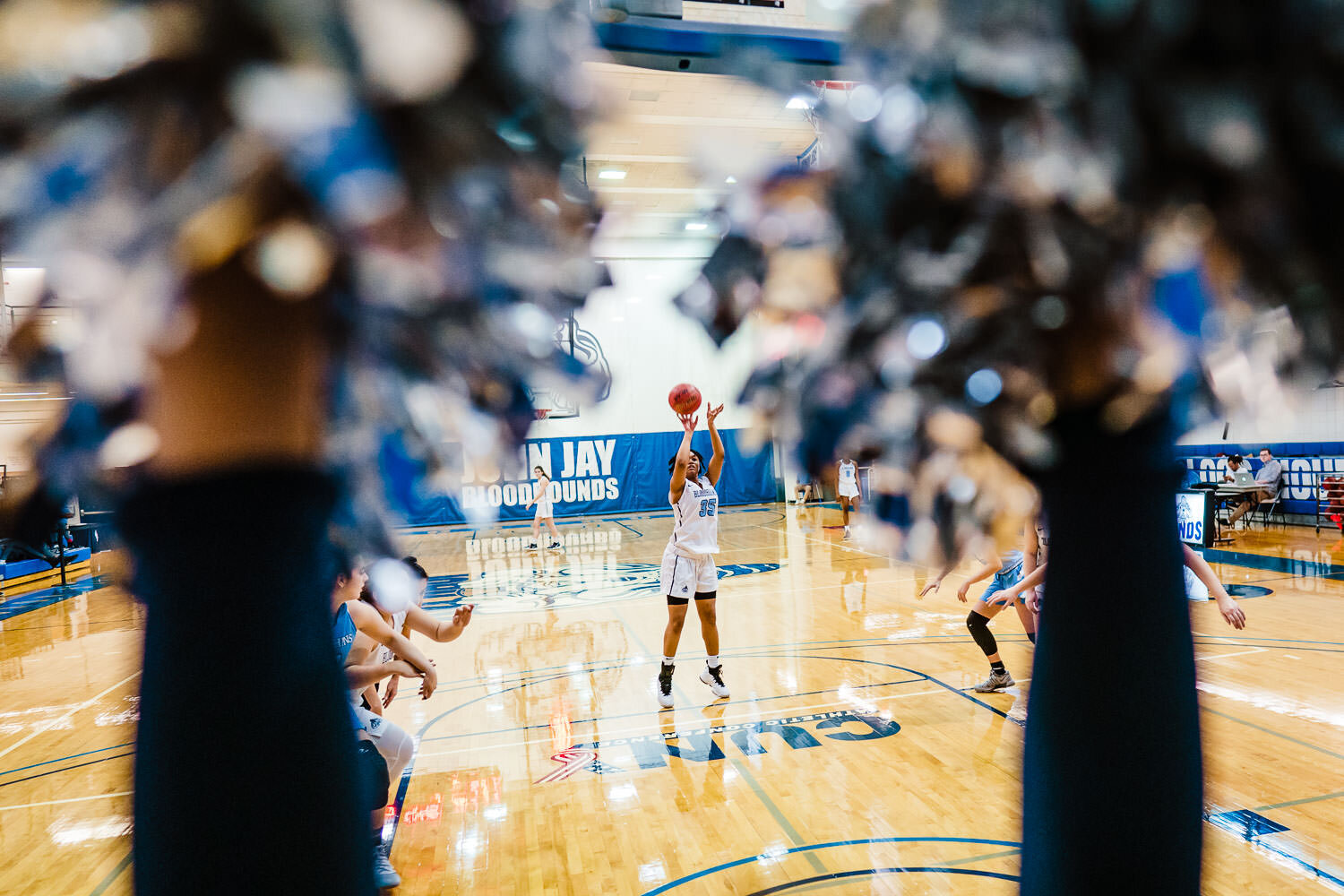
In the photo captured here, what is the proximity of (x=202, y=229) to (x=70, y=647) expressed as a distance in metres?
9.76

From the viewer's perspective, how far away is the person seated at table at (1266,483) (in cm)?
1196

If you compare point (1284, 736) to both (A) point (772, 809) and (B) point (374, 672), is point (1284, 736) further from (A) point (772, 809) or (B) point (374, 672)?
(B) point (374, 672)

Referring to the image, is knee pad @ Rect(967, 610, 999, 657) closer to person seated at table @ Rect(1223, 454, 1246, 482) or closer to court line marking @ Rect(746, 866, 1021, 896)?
court line marking @ Rect(746, 866, 1021, 896)

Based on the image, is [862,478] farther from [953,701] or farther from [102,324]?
[953,701]

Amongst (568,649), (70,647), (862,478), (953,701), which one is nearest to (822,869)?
(953,701)

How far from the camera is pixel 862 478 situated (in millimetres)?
366

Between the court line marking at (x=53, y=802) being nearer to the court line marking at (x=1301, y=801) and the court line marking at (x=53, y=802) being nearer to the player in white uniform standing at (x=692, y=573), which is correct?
the player in white uniform standing at (x=692, y=573)

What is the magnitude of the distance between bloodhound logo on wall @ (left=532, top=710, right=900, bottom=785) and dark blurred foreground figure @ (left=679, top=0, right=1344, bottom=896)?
158 inches

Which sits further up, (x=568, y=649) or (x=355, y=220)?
(x=355, y=220)

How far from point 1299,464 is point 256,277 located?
15516 mm

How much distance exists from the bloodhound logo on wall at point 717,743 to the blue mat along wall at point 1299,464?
9.43 metres

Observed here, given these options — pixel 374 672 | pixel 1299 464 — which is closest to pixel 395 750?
pixel 374 672

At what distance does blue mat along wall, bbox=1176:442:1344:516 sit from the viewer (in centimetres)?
1174

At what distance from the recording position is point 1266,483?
12.0 meters
